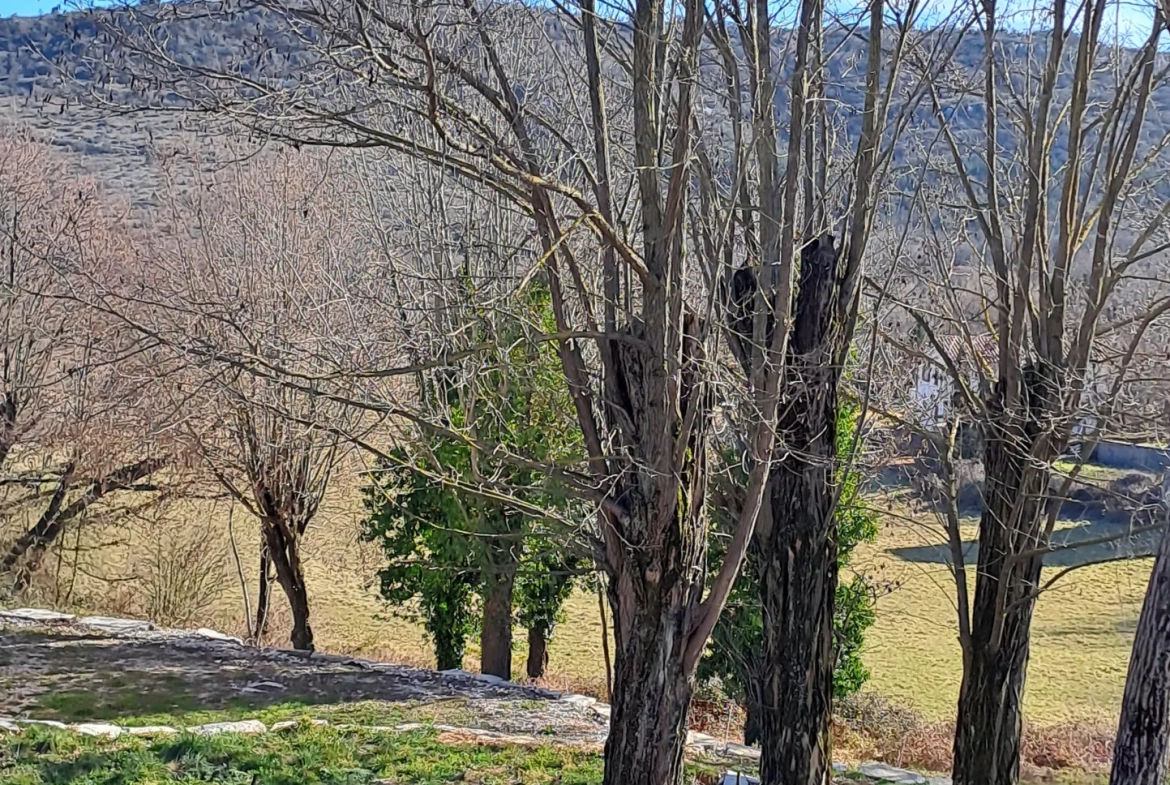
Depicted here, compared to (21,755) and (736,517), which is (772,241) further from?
(21,755)

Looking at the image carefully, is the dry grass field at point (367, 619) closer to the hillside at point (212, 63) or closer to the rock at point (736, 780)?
the rock at point (736, 780)

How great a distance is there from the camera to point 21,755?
6.44m

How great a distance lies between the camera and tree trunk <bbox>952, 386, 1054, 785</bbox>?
629cm

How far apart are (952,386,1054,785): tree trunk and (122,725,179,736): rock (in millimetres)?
5071

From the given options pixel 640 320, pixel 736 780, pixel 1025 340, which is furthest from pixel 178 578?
pixel 1025 340

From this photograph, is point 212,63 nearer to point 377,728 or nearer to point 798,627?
point 798,627

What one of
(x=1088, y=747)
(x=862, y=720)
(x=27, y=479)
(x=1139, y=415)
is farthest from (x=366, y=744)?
(x=27, y=479)

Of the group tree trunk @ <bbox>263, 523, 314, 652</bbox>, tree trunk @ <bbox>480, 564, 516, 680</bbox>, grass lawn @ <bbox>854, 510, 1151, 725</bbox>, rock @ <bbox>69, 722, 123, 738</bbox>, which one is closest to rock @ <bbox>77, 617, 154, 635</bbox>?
tree trunk @ <bbox>263, 523, 314, 652</bbox>

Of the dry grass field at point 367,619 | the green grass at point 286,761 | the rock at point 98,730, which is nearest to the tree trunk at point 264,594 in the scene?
the dry grass field at point 367,619

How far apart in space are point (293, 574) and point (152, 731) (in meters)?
6.29

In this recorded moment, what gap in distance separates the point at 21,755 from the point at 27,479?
32.4ft

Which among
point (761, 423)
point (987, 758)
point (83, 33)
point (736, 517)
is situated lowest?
point (987, 758)

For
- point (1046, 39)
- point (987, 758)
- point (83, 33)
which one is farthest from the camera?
point (1046, 39)

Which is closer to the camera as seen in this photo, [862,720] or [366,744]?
[366,744]
